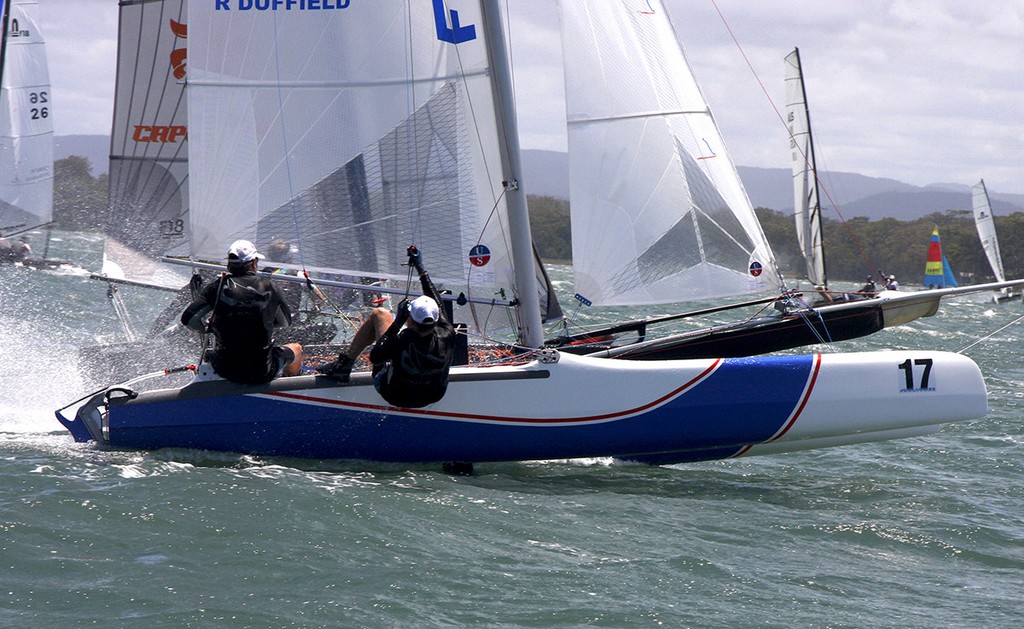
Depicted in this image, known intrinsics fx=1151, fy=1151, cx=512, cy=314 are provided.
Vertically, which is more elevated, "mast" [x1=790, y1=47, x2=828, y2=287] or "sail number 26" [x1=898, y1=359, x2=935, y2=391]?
"mast" [x1=790, y1=47, x2=828, y2=287]

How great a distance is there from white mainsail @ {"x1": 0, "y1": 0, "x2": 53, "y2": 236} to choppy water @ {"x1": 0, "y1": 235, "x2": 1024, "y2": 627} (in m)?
11.8

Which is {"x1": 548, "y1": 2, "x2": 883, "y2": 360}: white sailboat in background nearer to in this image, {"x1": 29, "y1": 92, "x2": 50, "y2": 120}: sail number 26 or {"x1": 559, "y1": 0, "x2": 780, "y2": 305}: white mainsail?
{"x1": 559, "y1": 0, "x2": 780, "y2": 305}: white mainsail

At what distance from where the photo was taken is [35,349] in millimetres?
9180

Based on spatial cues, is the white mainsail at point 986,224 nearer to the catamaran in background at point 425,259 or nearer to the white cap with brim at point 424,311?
the catamaran in background at point 425,259

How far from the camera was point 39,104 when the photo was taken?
18328mm

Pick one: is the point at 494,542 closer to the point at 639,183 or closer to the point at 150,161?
the point at 639,183

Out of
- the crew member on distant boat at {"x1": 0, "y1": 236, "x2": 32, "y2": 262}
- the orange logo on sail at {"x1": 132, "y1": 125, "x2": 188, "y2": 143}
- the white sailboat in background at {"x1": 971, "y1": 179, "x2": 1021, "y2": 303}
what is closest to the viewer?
the orange logo on sail at {"x1": 132, "y1": 125, "x2": 188, "y2": 143}

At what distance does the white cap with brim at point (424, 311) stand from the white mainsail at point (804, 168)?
12.9 metres

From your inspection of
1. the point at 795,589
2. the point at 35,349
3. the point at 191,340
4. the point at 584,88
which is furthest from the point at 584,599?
the point at 35,349

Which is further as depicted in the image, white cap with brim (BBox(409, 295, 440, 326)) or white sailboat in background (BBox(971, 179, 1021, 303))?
white sailboat in background (BBox(971, 179, 1021, 303))

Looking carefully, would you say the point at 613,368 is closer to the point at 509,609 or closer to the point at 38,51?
the point at 509,609

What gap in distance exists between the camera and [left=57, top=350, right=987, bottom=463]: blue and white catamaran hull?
607 centimetres

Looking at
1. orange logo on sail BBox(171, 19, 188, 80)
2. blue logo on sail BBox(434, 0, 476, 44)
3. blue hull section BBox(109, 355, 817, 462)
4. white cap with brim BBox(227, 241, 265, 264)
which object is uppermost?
orange logo on sail BBox(171, 19, 188, 80)

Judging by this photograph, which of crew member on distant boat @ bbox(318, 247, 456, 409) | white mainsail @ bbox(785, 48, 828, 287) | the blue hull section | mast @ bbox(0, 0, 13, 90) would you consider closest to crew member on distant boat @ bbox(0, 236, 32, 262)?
mast @ bbox(0, 0, 13, 90)
